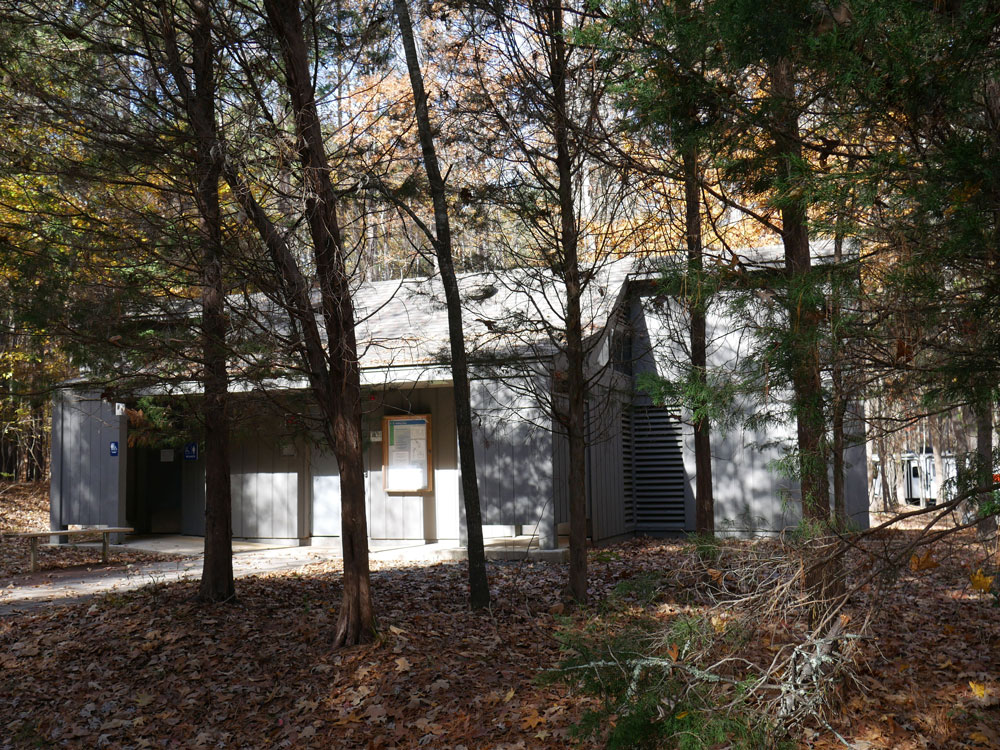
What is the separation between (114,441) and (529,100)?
32.9 feet

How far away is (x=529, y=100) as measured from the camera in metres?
8.02

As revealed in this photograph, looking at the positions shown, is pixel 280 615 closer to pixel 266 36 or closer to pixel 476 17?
pixel 266 36

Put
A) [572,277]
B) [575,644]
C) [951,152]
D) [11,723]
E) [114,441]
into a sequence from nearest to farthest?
1. [951,152]
2. [575,644]
3. [11,723]
4. [572,277]
5. [114,441]

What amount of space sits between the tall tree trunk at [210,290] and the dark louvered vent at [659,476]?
8326 millimetres

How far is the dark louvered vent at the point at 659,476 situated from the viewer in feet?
49.5

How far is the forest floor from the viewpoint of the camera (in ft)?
17.8

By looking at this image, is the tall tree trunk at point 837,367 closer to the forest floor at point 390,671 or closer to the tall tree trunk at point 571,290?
the forest floor at point 390,671

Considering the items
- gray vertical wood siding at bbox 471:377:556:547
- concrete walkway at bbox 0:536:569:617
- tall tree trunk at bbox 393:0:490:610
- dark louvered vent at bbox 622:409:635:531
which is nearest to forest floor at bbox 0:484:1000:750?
tall tree trunk at bbox 393:0:490:610

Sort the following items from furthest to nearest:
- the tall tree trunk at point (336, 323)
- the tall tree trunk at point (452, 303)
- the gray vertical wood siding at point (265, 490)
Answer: the gray vertical wood siding at point (265, 490) → the tall tree trunk at point (452, 303) → the tall tree trunk at point (336, 323)

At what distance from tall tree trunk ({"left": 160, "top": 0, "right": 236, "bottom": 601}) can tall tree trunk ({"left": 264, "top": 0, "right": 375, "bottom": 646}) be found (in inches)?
28.8

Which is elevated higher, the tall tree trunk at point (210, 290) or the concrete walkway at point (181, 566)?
the tall tree trunk at point (210, 290)

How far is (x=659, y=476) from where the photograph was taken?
50.0 ft

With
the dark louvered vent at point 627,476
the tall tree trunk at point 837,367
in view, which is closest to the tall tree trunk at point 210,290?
the tall tree trunk at point 837,367

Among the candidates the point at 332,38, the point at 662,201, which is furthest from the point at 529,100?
the point at 662,201
